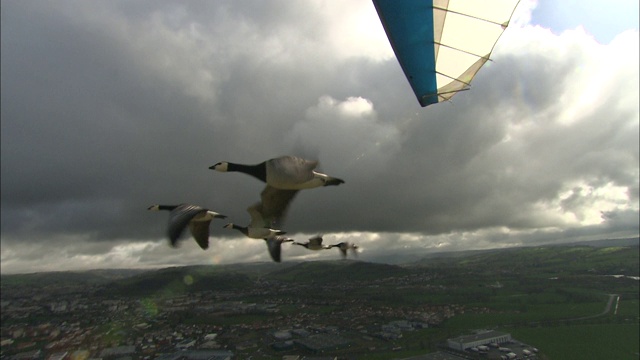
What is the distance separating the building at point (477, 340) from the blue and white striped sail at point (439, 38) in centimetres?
5815

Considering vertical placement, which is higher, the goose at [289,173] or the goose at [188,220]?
the goose at [289,173]

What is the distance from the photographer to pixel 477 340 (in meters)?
55.4

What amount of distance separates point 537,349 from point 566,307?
145 feet

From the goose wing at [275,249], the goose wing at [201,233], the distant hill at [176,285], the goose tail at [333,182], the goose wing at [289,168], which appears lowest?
the distant hill at [176,285]

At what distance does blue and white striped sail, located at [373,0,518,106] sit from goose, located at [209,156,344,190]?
5.41 ft

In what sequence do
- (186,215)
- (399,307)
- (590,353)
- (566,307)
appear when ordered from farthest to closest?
(399,307)
(566,307)
(590,353)
(186,215)

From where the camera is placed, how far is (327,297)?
116 metres

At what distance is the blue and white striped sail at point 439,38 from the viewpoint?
3.12 m

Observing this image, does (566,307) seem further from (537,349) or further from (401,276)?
(401,276)

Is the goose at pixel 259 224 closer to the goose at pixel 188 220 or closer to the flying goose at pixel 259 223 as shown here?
the flying goose at pixel 259 223

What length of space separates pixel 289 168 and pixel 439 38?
2184 millimetres

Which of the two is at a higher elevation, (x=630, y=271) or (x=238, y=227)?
(x=238, y=227)

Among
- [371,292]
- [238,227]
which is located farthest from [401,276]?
[238,227]

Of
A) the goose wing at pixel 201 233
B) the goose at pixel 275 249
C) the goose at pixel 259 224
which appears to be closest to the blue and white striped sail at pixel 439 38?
the goose at pixel 259 224
